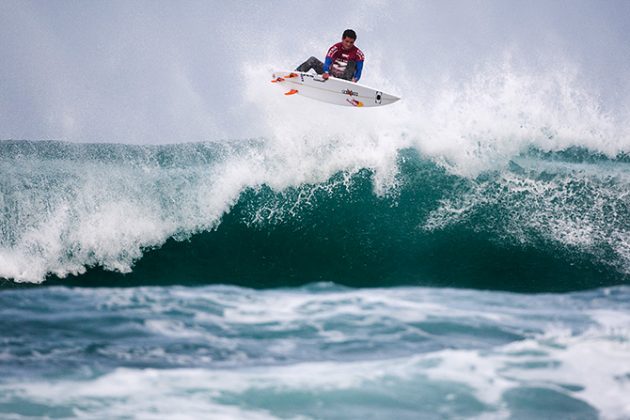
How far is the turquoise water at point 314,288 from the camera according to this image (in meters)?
4.08

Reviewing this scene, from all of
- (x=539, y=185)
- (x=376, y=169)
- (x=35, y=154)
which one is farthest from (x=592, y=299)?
(x=35, y=154)

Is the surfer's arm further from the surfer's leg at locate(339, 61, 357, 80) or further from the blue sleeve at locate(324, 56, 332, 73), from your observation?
the blue sleeve at locate(324, 56, 332, 73)

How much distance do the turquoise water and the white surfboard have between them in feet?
2.14

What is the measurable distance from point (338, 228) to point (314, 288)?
2.91 ft

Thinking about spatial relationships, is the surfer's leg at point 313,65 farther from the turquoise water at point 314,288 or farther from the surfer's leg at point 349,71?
the turquoise water at point 314,288

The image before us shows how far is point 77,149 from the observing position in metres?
11.9

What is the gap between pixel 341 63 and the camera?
6637mm

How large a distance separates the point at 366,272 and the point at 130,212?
8.99ft

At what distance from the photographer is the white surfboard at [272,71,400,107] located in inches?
262

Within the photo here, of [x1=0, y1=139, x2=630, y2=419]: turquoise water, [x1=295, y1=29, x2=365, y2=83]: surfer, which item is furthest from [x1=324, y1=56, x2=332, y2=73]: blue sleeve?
[x1=0, y1=139, x2=630, y2=419]: turquoise water

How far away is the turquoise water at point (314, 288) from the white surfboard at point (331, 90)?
65 cm

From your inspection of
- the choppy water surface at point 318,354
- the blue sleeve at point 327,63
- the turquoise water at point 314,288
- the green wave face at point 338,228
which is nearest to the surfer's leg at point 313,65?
the blue sleeve at point 327,63

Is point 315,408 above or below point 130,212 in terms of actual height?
below

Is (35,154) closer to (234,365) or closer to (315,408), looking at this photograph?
(234,365)
